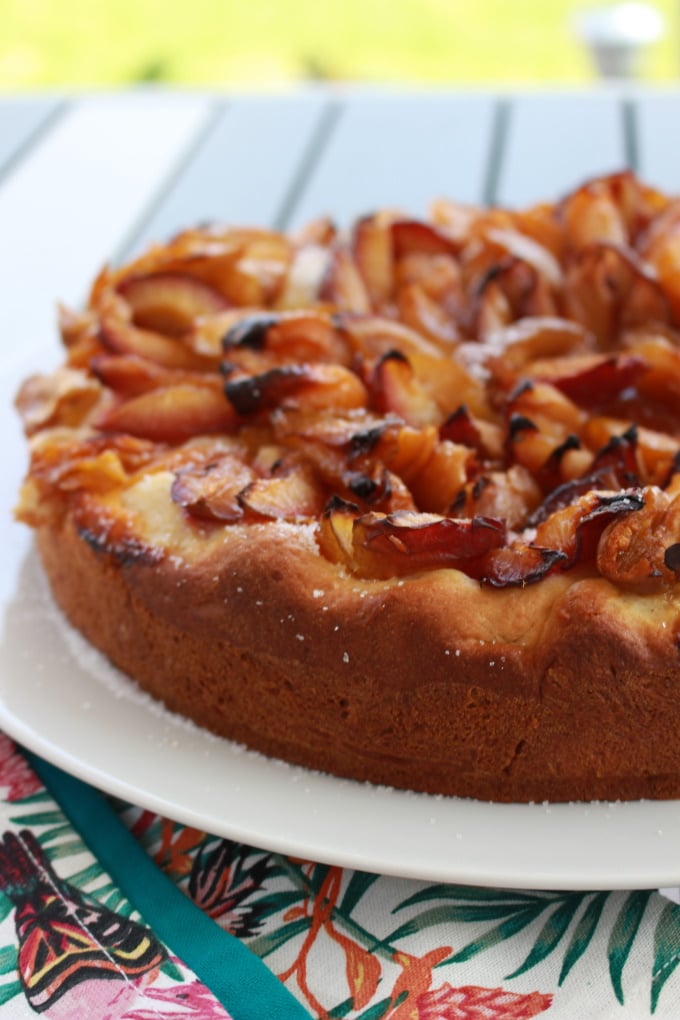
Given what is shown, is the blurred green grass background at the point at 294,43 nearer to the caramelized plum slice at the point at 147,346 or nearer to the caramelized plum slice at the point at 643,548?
the caramelized plum slice at the point at 147,346

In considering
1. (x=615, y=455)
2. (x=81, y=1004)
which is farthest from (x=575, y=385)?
(x=81, y=1004)

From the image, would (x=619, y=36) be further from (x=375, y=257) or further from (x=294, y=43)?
(x=375, y=257)

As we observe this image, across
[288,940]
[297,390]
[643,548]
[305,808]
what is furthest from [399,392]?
[288,940]

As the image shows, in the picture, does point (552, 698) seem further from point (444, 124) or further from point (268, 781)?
point (444, 124)

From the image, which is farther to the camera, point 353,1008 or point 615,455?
point 615,455

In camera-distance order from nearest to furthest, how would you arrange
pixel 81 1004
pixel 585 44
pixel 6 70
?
pixel 81 1004
pixel 585 44
pixel 6 70

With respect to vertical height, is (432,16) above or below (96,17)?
below

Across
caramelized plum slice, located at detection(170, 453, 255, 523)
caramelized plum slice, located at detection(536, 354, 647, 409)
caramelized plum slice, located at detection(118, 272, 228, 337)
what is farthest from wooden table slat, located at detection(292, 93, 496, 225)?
caramelized plum slice, located at detection(170, 453, 255, 523)

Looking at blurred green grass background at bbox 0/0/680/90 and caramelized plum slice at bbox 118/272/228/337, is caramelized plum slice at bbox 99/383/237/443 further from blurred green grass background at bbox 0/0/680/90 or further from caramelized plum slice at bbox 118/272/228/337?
blurred green grass background at bbox 0/0/680/90
